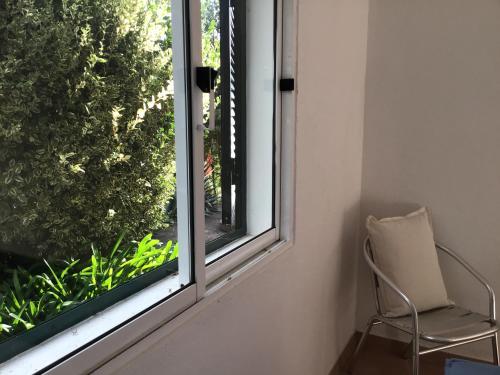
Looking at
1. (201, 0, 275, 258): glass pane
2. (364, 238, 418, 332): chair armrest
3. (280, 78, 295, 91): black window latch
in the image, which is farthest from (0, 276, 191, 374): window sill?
(364, 238, 418, 332): chair armrest

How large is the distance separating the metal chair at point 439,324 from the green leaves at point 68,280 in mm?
1144

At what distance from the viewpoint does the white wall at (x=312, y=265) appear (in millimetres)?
1097

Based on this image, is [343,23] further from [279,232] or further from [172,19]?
[172,19]

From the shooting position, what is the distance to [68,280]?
91cm

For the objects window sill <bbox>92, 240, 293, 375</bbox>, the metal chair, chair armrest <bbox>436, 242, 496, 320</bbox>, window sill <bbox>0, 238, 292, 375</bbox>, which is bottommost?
the metal chair

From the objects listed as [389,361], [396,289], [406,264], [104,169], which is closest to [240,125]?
[104,169]

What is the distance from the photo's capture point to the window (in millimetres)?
777

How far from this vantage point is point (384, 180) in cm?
234

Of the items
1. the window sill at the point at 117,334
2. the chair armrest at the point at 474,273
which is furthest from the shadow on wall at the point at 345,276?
the window sill at the point at 117,334

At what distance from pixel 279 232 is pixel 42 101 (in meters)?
0.96

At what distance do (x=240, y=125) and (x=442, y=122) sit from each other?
1.22 meters

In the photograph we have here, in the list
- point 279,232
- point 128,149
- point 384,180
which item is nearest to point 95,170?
point 128,149

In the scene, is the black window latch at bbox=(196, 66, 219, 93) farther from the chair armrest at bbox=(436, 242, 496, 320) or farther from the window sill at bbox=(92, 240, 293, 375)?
the chair armrest at bbox=(436, 242, 496, 320)

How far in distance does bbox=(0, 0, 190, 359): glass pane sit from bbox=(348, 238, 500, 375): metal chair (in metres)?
1.15
